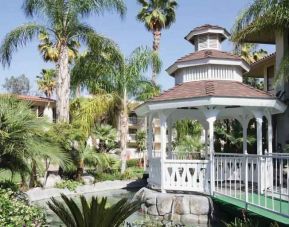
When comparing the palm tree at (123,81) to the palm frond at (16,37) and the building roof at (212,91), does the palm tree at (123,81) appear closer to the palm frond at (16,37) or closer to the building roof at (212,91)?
the palm frond at (16,37)

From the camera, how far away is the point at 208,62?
14.0 m

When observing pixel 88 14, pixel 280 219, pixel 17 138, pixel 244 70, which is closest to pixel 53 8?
pixel 88 14

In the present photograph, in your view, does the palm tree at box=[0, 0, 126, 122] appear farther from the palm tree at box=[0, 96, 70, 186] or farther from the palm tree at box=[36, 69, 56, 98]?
the palm tree at box=[36, 69, 56, 98]

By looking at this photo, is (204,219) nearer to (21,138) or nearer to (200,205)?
(200,205)

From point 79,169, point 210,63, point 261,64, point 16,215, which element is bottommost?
point 16,215

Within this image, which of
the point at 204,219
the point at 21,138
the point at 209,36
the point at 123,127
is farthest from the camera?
the point at 123,127

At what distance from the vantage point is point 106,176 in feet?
75.8

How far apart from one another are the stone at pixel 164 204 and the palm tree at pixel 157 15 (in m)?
26.0

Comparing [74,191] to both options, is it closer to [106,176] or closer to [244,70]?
[106,176]

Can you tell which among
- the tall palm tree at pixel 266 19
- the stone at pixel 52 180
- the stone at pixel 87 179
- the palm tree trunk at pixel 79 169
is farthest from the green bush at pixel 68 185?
the tall palm tree at pixel 266 19

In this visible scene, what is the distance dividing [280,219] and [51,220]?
21.1 feet

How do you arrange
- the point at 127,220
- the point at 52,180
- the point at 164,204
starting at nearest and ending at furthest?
the point at 127,220 → the point at 164,204 → the point at 52,180

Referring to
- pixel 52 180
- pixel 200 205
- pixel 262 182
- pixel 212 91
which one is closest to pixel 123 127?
pixel 52 180

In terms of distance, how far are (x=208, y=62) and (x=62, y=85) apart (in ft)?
28.3
